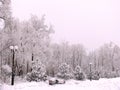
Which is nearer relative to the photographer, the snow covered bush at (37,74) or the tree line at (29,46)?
the tree line at (29,46)

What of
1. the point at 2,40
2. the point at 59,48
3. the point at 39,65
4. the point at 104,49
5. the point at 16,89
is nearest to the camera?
the point at 16,89

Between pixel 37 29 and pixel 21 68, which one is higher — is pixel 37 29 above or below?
above

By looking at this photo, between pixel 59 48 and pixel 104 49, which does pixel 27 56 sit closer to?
pixel 59 48

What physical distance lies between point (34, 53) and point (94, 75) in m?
11.4

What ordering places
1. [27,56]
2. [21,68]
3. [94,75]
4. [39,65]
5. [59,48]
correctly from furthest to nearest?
[59,48]
[94,75]
[21,68]
[27,56]
[39,65]

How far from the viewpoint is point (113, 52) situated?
207 feet

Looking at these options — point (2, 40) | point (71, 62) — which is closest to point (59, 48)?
point (71, 62)

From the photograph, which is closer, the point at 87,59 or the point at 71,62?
the point at 71,62

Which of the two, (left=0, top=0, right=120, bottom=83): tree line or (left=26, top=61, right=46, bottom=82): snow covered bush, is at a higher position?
(left=0, top=0, right=120, bottom=83): tree line

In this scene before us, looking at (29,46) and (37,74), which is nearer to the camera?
(37,74)

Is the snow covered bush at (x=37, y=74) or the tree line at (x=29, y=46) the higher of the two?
the tree line at (x=29, y=46)

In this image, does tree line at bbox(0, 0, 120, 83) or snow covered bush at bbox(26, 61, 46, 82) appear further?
snow covered bush at bbox(26, 61, 46, 82)

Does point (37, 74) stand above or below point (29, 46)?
below

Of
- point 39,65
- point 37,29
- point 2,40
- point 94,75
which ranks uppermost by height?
point 37,29
